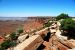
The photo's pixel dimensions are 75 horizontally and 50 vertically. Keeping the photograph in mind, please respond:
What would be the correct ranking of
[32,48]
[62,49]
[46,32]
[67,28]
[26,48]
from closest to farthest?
[26,48] → [32,48] → [62,49] → [67,28] → [46,32]

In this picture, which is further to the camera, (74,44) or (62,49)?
(62,49)

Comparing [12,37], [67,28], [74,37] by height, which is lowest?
[12,37]

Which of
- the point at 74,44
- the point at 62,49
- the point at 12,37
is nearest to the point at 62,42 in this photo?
the point at 62,49

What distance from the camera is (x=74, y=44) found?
1281cm

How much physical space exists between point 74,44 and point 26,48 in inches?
199

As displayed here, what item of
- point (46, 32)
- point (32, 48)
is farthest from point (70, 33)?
point (32, 48)

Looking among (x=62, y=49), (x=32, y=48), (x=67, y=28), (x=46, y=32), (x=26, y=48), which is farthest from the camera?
(x=46, y=32)

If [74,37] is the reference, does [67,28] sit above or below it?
above

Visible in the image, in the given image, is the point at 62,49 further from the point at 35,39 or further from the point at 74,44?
the point at 35,39

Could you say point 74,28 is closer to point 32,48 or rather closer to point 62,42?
point 62,42

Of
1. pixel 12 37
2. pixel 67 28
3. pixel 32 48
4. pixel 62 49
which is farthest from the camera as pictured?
pixel 12 37

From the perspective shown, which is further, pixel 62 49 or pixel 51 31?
pixel 51 31

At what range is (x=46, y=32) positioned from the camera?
17547 mm

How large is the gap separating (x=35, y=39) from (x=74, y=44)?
4430 millimetres
